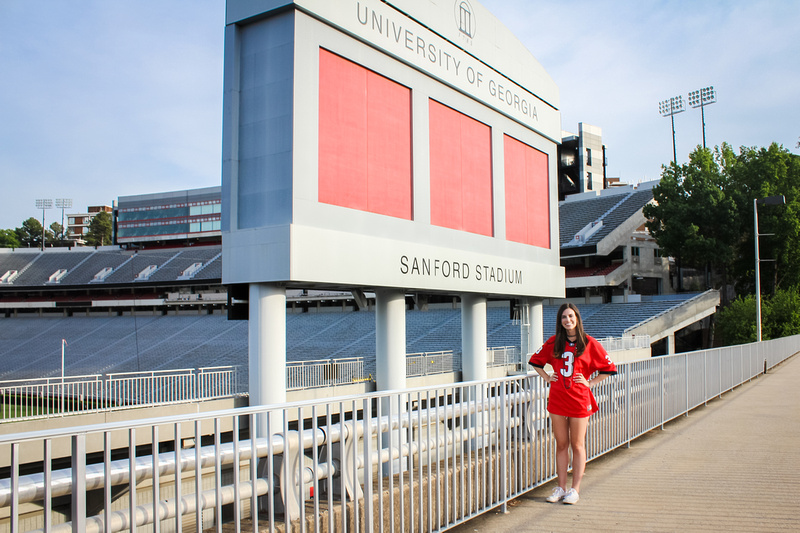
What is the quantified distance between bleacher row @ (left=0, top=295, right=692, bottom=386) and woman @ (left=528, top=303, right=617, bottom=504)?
23076mm

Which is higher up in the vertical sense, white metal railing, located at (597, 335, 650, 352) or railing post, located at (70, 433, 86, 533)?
railing post, located at (70, 433, 86, 533)

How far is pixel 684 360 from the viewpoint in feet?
34.5

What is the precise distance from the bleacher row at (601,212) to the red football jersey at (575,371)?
1527 inches

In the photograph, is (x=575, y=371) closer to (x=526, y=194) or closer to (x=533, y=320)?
(x=526, y=194)

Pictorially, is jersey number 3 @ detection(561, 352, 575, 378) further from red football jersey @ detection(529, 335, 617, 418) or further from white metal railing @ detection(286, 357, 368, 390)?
white metal railing @ detection(286, 357, 368, 390)

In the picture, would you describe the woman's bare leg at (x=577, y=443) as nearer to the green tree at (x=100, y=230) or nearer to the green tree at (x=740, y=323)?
the green tree at (x=740, y=323)

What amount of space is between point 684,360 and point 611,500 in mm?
5902

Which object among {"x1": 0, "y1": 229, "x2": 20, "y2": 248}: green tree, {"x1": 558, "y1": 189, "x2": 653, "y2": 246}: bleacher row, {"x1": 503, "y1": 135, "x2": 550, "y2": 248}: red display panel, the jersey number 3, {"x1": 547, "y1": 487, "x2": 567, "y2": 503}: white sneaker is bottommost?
{"x1": 547, "y1": 487, "x2": 567, "y2": 503}: white sneaker

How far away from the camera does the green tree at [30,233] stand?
116 meters

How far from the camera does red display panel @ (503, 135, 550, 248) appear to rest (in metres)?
15.9

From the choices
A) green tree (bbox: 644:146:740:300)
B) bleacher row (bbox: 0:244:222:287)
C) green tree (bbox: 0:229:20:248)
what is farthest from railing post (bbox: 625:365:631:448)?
green tree (bbox: 0:229:20:248)

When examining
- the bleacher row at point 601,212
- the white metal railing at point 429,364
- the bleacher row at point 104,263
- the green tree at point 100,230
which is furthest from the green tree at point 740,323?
the green tree at point 100,230

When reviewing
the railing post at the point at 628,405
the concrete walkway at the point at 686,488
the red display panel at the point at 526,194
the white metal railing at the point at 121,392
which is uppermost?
the red display panel at the point at 526,194

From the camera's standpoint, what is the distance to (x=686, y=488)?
5.84 m
